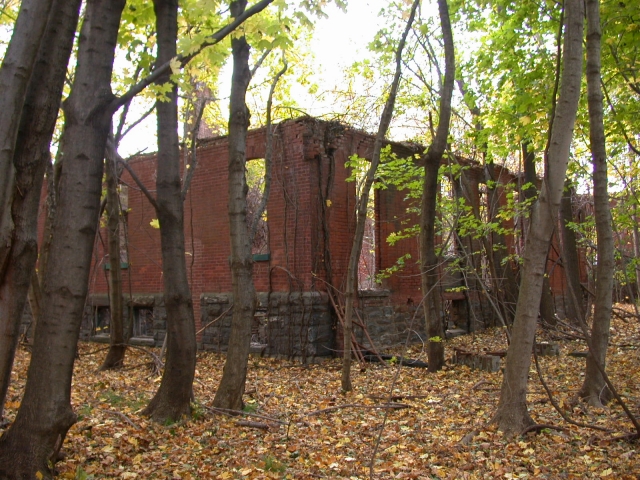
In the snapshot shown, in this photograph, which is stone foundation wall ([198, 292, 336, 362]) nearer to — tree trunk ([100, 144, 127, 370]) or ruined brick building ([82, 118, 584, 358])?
ruined brick building ([82, 118, 584, 358])

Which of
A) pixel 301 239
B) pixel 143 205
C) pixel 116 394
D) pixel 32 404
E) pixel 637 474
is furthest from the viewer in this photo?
pixel 143 205

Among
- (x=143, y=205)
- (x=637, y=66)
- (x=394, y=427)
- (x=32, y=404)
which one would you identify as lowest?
(x=394, y=427)

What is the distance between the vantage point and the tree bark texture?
391cm

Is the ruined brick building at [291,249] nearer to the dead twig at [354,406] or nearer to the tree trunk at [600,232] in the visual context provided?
the dead twig at [354,406]

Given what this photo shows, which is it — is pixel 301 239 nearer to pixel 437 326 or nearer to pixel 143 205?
pixel 437 326

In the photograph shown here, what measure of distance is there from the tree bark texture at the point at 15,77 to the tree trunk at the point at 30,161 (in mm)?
292

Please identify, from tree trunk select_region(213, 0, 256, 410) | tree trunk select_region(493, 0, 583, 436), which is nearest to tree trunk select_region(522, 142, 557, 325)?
tree trunk select_region(493, 0, 583, 436)

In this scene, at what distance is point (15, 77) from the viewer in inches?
156

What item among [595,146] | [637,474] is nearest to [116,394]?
[637,474]

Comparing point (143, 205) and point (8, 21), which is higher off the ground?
point (8, 21)

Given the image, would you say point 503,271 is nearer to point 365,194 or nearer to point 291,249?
point 291,249

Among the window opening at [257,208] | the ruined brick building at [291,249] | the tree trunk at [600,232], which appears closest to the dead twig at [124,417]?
the window opening at [257,208]

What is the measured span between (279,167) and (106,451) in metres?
8.77

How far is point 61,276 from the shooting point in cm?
453
